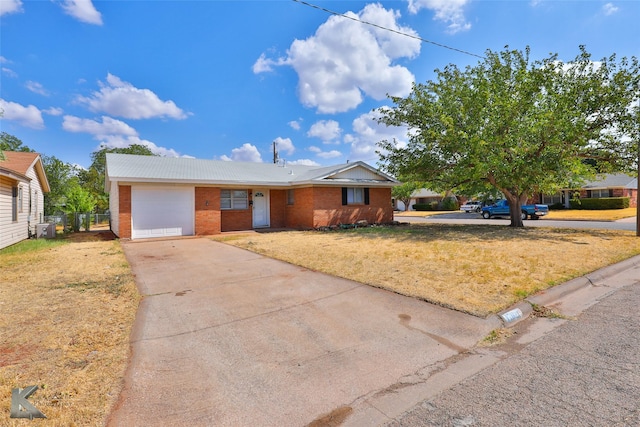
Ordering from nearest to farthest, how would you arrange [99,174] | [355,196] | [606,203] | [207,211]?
[207,211]
[355,196]
[606,203]
[99,174]

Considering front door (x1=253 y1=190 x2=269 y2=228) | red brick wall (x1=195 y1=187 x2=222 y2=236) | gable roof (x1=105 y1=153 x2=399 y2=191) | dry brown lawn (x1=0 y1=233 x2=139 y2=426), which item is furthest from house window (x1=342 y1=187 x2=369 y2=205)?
dry brown lawn (x1=0 y1=233 x2=139 y2=426)

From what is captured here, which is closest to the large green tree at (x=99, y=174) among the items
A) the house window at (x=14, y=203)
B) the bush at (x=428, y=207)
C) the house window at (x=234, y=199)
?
the house window at (x=14, y=203)

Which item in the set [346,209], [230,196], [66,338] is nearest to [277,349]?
[66,338]

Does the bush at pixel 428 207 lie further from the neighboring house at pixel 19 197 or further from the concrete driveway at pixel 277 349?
the concrete driveway at pixel 277 349

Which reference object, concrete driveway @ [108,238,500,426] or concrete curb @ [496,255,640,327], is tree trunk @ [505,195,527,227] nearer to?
concrete curb @ [496,255,640,327]

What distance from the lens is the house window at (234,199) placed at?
16.9 m

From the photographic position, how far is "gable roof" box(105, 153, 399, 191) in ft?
47.2

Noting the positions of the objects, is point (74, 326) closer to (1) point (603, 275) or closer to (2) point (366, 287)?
(2) point (366, 287)

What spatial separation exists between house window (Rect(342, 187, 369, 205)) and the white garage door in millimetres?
8155

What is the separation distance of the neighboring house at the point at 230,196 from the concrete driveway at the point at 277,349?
9116 millimetres

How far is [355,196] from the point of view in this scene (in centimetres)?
1844

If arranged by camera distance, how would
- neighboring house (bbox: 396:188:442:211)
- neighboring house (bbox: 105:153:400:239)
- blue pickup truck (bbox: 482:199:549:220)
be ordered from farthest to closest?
neighboring house (bbox: 396:188:442:211) → blue pickup truck (bbox: 482:199:549:220) → neighboring house (bbox: 105:153:400:239)

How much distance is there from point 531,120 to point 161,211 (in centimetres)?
1664

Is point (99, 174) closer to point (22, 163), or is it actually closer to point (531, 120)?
point (22, 163)
